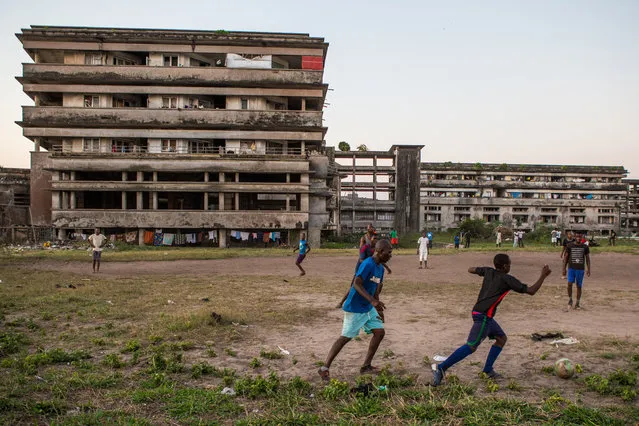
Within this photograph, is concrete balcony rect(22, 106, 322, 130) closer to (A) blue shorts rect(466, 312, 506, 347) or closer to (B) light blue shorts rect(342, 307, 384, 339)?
(B) light blue shorts rect(342, 307, 384, 339)

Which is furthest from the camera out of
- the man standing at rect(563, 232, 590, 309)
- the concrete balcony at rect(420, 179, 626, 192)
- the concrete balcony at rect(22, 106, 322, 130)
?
the concrete balcony at rect(420, 179, 626, 192)

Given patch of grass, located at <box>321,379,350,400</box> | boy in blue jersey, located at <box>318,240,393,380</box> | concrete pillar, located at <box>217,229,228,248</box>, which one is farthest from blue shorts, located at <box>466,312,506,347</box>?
concrete pillar, located at <box>217,229,228,248</box>

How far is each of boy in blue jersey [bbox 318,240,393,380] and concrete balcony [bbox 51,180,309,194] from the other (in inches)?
1318

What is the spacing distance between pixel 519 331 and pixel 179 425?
6713mm

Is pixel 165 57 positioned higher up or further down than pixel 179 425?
higher up

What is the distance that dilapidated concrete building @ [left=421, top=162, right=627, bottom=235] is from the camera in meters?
61.1

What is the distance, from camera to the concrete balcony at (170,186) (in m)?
38.8

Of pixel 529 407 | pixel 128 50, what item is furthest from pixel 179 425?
pixel 128 50

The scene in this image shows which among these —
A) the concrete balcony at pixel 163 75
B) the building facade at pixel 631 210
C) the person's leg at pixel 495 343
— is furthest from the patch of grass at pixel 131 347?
the building facade at pixel 631 210

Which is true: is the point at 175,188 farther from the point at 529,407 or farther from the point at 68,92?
the point at 529,407

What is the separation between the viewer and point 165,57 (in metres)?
41.8

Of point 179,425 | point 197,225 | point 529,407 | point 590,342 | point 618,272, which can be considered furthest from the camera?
point 197,225

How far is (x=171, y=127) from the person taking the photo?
39938mm

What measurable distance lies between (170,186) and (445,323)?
110 ft
